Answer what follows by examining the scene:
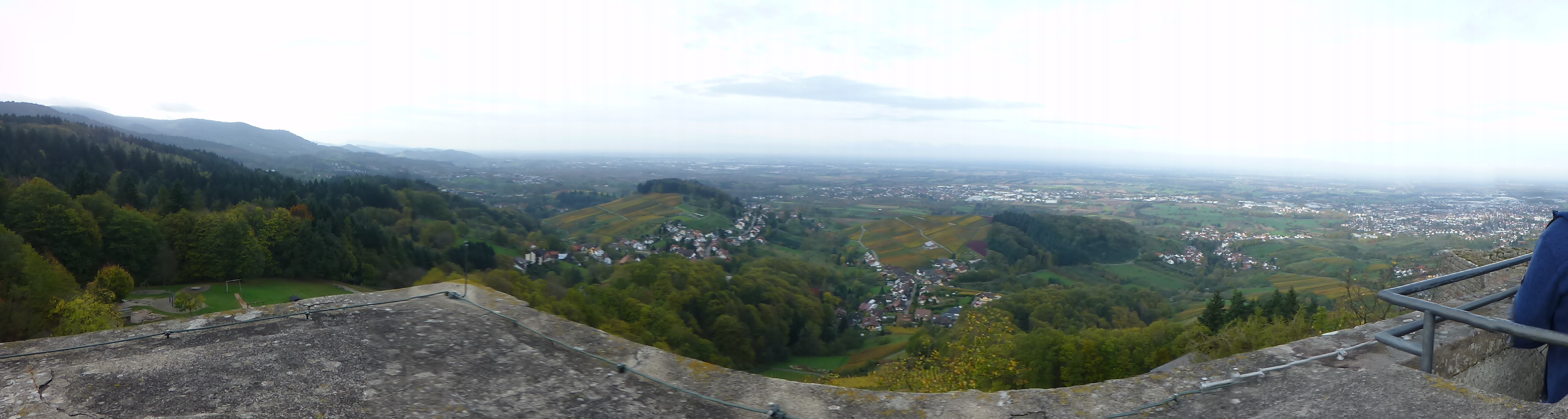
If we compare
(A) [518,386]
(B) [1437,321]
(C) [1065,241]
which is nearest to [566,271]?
(A) [518,386]

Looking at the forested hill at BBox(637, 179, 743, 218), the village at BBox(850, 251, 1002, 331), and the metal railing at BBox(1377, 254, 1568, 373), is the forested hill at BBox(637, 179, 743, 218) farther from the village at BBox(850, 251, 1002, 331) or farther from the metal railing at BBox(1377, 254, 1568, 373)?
the metal railing at BBox(1377, 254, 1568, 373)

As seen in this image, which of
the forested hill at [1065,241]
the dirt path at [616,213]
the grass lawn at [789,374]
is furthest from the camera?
the dirt path at [616,213]

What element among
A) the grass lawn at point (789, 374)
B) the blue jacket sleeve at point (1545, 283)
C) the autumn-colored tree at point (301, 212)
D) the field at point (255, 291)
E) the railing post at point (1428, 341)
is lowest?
the grass lawn at point (789, 374)

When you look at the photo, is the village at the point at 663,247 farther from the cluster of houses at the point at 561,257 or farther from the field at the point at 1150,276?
the field at the point at 1150,276

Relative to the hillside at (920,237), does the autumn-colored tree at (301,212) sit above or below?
above

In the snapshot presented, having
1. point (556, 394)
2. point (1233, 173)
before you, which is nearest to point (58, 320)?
point (556, 394)

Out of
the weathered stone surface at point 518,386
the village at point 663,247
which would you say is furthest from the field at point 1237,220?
the weathered stone surface at point 518,386

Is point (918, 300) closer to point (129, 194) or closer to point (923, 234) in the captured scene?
point (923, 234)

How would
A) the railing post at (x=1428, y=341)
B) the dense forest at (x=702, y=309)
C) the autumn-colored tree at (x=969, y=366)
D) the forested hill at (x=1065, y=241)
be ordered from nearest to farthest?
1. the railing post at (x=1428, y=341)
2. the autumn-colored tree at (x=969, y=366)
3. the dense forest at (x=702, y=309)
4. the forested hill at (x=1065, y=241)
